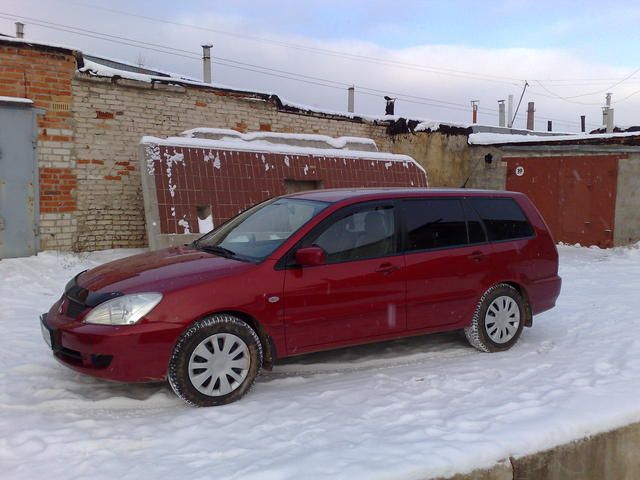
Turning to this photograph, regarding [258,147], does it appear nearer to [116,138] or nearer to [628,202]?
[116,138]

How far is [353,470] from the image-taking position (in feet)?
10.2

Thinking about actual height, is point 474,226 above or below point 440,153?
below

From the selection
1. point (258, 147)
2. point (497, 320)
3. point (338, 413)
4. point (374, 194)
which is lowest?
point (338, 413)

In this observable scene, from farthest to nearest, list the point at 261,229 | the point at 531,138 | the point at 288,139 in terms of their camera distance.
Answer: the point at 531,138
the point at 288,139
the point at 261,229

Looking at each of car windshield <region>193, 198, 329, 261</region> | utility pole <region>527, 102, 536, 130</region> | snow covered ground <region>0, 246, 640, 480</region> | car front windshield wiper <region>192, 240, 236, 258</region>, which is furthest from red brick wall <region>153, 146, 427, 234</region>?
utility pole <region>527, 102, 536, 130</region>

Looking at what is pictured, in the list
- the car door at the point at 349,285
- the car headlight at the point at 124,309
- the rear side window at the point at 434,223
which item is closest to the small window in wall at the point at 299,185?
the rear side window at the point at 434,223

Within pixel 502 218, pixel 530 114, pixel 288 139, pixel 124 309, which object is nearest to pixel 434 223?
pixel 502 218

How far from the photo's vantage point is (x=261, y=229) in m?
4.89

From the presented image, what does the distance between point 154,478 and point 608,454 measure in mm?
2910

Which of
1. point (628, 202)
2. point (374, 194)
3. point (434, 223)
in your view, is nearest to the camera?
point (374, 194)

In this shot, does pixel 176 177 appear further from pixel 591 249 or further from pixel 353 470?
pixel 591 249

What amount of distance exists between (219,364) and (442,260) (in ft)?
7.25

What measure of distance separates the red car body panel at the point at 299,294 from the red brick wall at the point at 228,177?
4453mm

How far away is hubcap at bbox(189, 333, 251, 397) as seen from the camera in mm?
3955
